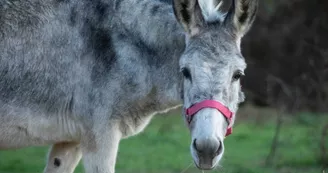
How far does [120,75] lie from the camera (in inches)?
289

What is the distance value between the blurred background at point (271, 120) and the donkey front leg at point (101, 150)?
3.07 feet

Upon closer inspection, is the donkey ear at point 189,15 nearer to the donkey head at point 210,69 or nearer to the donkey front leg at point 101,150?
the donkey head at point 210,69

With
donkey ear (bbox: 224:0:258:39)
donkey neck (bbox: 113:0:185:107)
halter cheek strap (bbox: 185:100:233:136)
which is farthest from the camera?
donkey neck (bbox: 113:0:185:107)

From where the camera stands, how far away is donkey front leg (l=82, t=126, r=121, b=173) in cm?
725

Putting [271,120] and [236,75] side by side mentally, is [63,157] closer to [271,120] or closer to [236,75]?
[236,75]

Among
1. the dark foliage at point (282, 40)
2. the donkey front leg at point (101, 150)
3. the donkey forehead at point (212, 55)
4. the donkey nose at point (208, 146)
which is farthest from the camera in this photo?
the dark foliage at point (282, 40)

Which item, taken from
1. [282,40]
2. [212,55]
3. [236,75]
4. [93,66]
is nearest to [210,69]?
[212,55]

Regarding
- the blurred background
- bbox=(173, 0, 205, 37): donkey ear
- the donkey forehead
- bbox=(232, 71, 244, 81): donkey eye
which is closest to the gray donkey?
bbox=(173, 0, 205, 37): donkey ear

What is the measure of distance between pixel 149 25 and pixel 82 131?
1083 millimetres

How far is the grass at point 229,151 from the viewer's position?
1238 cm

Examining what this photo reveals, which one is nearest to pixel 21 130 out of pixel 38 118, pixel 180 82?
pixel 38 118

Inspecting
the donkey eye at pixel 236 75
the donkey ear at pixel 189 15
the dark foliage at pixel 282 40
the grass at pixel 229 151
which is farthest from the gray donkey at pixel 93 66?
the dark foliage at pixel 282 40

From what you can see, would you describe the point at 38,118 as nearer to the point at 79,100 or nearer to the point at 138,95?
the point at 79,100

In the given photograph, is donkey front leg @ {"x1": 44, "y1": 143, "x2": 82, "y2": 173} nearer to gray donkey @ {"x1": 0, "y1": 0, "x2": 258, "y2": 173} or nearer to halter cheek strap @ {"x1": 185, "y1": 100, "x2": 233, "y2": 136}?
gray donkey @ {"x1": 0, "y1": 0, "x2": 258, "y2": 173}
